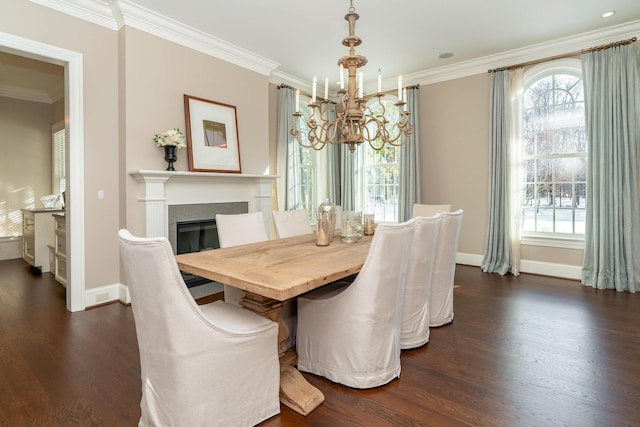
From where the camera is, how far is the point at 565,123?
14.2 feet

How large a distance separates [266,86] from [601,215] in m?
4.38

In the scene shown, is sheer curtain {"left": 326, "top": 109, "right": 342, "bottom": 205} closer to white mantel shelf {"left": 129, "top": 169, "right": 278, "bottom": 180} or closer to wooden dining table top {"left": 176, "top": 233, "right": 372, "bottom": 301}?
white mantel shelf {"left": 129, "top": 169, "right": 278, "bottom": 180}

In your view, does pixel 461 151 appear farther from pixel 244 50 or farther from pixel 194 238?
pixel 194 238

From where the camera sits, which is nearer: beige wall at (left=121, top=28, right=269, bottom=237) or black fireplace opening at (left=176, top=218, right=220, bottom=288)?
beige wall at (left=121, top=28, right=269, bottom=237)

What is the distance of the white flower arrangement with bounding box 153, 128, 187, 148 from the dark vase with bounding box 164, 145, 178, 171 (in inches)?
1.7

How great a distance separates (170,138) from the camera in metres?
3.52

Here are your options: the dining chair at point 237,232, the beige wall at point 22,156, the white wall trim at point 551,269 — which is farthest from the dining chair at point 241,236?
the beige wall at point 22,156

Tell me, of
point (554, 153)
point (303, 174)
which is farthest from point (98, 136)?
point (554, 153)

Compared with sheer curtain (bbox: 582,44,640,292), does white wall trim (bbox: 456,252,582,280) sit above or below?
below

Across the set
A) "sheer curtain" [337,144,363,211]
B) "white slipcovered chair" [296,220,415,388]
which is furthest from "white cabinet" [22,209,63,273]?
"white slipcovered chair" [296,220,415,388]

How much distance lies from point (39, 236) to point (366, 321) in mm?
5148

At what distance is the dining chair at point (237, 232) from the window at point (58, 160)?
182 inches

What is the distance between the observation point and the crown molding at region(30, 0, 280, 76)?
3.15 metres

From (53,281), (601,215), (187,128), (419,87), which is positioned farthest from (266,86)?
(601,215)
